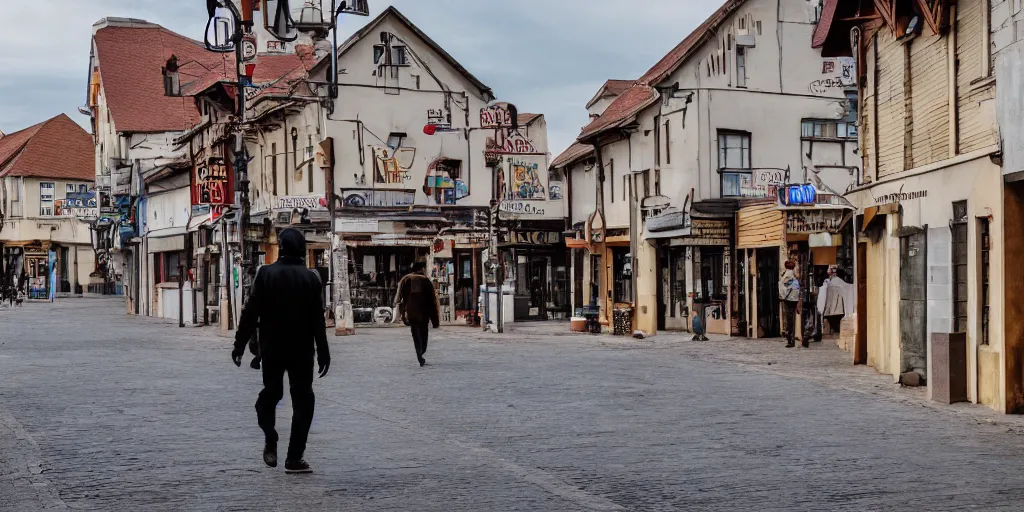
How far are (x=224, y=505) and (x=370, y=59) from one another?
34.1 m

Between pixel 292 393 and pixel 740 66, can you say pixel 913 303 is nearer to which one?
pixel 292 393

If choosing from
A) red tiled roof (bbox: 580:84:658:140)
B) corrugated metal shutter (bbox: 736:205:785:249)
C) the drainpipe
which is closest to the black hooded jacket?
corrugated metal shutter (bbox: 736:205:785:249)

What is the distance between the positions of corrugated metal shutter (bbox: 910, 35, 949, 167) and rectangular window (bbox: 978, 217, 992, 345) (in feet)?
6.38

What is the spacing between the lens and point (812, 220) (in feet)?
92.1

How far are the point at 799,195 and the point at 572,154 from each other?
18.4 meters

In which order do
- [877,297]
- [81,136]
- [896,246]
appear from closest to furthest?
1. [896,246]
2. [877,297]
3. [81,136]

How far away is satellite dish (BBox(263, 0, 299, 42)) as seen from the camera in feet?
153

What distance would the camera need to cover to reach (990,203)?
47.9ft

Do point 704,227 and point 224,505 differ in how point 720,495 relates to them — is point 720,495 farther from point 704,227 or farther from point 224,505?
point 704,227

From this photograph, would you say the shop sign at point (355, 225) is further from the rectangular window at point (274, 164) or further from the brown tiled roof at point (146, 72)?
the brown tiled roof at point (146, 72)

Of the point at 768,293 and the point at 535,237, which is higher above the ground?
the point at 535,237

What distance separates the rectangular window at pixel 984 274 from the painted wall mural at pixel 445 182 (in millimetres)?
28035

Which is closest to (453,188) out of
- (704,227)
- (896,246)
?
(704,227)

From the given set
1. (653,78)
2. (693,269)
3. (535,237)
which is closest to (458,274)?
(535,237)
